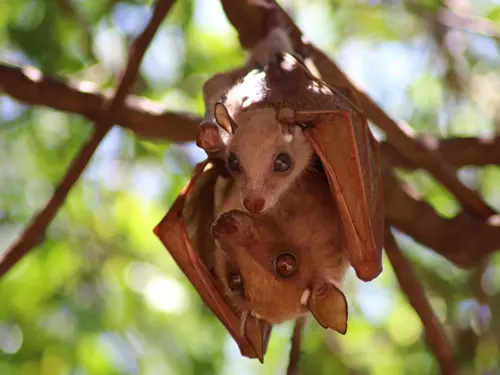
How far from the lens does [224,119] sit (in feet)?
4.89

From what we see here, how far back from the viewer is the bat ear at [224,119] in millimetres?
1458

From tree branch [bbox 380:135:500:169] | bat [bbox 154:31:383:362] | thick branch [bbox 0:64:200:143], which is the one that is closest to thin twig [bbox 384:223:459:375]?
tree branch [bbox 380:135:500:169]

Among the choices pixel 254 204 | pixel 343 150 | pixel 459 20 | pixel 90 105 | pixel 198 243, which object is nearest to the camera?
pixel 254 204

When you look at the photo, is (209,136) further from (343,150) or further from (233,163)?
(343,150)

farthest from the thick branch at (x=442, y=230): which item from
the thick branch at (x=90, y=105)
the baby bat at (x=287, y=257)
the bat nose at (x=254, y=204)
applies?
the bat nose at (x=254, y=204)


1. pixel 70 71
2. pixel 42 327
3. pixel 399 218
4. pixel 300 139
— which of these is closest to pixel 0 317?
pixel 42 327

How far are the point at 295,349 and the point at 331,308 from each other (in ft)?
1.32

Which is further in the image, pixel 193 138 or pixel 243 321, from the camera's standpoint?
pixel 193 138

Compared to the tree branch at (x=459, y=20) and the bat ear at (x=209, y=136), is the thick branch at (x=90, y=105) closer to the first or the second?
the tree branch at (x=459, y=20)

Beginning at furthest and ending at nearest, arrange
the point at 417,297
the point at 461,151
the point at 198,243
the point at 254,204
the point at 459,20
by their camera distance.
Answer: the point at 459,20, the point at 461,151, the point at 417,297, the point at 198,243, the point at 254,204

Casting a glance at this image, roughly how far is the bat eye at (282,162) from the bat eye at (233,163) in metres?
0.08

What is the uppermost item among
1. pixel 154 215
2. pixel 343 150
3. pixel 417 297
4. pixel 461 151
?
pixel 343 150

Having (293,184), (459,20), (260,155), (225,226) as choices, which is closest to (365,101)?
(293,184)

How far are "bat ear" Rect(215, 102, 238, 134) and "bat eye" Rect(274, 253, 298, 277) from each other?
0.27m
